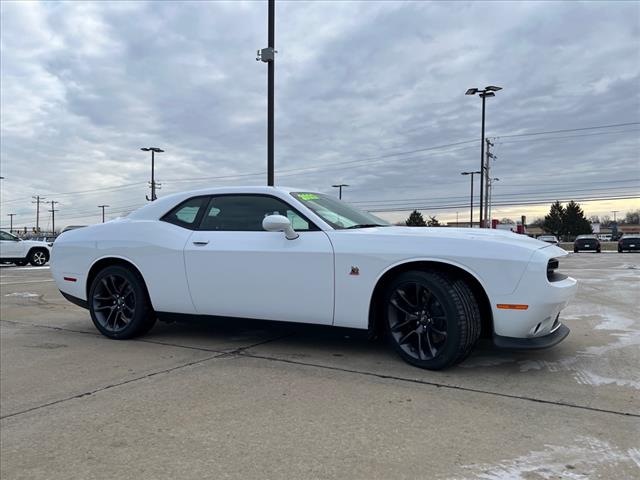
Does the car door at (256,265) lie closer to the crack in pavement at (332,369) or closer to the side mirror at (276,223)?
the side mirror at (276,223)

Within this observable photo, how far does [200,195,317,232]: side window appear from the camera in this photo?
4543 mm

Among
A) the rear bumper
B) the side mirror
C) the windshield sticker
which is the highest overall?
the windshield sticker

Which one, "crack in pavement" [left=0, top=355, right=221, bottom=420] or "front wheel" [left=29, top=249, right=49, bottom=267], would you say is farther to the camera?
"front wheel" [left=29, top=249, right=49, bottom=267]

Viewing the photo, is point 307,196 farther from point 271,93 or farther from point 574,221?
point 574,221

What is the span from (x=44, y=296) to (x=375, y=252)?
755 centimetres

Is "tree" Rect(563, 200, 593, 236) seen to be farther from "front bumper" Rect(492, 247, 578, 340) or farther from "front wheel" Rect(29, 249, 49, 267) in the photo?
"front bumper" Rect(492, 247, 578, 340)

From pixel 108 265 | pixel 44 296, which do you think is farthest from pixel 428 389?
pixel 44 296

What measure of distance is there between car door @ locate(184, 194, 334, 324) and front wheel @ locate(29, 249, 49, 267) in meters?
17.9

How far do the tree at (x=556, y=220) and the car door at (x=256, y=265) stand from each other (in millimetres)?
93254

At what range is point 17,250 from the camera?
1958 centimetres

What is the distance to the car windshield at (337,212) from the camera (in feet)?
14.7

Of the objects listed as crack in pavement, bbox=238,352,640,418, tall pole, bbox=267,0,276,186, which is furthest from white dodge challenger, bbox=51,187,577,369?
tall pole, bbox=267,0,276,186

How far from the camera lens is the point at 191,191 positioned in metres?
5.20

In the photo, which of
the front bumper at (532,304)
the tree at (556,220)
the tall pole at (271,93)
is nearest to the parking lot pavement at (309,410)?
the front bumper at (532,304)
